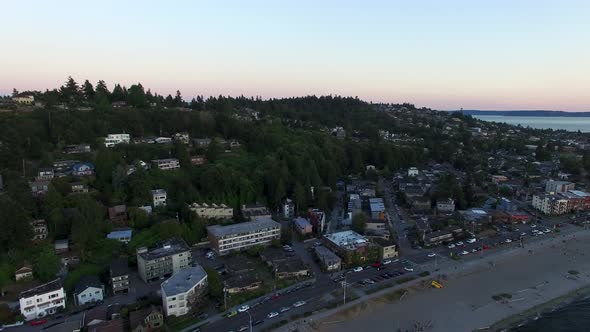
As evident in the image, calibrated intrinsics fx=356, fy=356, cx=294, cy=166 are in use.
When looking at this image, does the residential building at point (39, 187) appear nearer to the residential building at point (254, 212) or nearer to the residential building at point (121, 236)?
the residential building at point (121, 236)

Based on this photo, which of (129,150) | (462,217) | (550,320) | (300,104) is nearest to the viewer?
(550,320)

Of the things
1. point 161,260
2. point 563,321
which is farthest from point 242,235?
point 563,321

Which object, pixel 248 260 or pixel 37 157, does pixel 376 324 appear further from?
pixel 37 157

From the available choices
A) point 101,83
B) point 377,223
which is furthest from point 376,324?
point 101,83

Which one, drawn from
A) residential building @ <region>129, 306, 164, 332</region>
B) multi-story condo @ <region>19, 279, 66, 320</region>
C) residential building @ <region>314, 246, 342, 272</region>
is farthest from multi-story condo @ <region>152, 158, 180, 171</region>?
residential building @ <region>129, 306, 164, 332</region>

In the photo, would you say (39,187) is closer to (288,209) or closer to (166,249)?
(166,249)

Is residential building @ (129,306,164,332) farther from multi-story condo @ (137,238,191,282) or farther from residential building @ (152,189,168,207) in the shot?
residential building @ (152,189,168,207)
